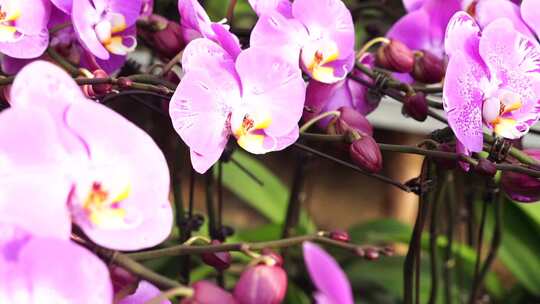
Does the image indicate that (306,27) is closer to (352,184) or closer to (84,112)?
(84,112)

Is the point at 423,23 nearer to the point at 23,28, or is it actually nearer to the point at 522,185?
the point at 522,185

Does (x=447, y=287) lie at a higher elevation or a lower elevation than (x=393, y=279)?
higher

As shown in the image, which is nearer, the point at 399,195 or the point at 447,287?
the point at 447,287

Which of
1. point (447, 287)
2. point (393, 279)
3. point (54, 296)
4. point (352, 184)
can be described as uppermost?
point (54, 296)

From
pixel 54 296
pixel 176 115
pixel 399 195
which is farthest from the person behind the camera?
pixel 399 195

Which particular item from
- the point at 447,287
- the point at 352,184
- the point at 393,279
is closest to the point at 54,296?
the point at 447,287

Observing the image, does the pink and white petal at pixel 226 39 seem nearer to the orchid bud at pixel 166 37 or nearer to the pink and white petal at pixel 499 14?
the orchid bud at pixel 166 37

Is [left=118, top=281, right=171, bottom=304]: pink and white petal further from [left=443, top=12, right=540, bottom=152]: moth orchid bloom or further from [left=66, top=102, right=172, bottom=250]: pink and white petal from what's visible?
[left=443, top=12, right=540, bottom=152]: moth orchid bloom
